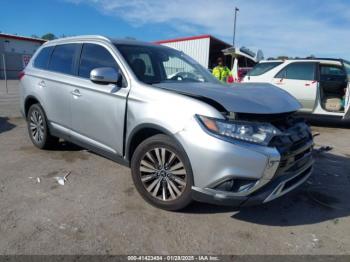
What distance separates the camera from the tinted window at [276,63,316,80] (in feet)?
29.9

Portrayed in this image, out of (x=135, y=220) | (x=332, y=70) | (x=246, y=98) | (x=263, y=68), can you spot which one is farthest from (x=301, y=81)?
(x=135, y=220)

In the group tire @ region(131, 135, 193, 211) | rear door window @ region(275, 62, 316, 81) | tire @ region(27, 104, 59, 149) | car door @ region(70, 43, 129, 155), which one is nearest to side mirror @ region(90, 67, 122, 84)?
car door @ region(70, 43, 129, 155)

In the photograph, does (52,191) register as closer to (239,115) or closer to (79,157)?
(79,157)

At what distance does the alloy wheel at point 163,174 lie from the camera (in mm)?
3355

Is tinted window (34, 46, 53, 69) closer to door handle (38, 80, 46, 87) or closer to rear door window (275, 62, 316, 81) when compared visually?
door handle (38, 80, 46, 87)

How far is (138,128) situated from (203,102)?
83cm

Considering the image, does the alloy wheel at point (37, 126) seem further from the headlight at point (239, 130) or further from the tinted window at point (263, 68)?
the tinted window at point (263, 68)

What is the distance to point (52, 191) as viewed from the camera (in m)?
4.02

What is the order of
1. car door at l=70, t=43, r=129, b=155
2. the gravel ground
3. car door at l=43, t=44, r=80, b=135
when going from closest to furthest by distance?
1. the gravel ground
2. car door at l=70, t=43, r=129, b=155
3. car door at l=43, t=44, r=80, b=135

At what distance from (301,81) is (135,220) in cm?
730

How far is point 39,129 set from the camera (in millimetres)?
5570

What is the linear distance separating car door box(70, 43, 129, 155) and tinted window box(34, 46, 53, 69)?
110 centimetres

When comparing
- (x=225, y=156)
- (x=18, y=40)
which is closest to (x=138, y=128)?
(x=225, y=156)

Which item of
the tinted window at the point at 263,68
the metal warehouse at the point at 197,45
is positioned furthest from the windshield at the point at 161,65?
the metal warehouse at the point at 197,45
